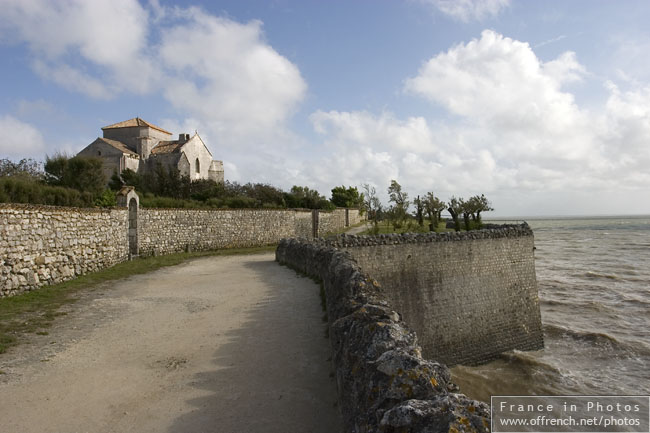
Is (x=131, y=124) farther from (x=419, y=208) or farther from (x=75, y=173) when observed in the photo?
(x=419, y=208)

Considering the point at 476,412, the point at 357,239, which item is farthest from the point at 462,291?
the point at 476,412

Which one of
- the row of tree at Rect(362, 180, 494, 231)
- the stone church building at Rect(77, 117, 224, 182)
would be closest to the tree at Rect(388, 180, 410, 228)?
the row of tree at Rect(362, 180, 494, 231)

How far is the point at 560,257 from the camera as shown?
3988 centimetres

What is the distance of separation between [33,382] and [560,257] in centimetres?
4491

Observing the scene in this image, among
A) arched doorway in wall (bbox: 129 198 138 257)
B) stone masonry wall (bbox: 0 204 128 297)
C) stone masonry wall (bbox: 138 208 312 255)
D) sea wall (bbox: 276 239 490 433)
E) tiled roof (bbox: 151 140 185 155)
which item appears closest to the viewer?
sea wall (bbox: 276 239 490 433)

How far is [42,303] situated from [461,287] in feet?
46.8

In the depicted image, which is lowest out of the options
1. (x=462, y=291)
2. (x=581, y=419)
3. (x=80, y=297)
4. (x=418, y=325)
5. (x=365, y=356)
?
(x=581, y=419)

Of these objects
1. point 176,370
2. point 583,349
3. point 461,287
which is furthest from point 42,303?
point 583,349

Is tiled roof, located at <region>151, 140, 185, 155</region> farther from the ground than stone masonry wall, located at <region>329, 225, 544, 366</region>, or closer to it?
farther from the ground

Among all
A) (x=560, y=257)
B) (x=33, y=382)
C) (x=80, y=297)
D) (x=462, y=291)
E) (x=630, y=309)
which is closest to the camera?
(x=33, y=382)

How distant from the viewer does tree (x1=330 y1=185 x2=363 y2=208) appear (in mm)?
59094

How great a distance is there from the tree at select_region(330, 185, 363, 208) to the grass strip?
146 feet

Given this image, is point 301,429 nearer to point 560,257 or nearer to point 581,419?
point 581,419

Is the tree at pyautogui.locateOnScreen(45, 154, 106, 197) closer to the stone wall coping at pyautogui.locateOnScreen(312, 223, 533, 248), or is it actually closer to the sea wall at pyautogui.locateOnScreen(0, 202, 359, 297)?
the sea wall at pyautogui.locateOnScreen(0, 202, 359, 297)
